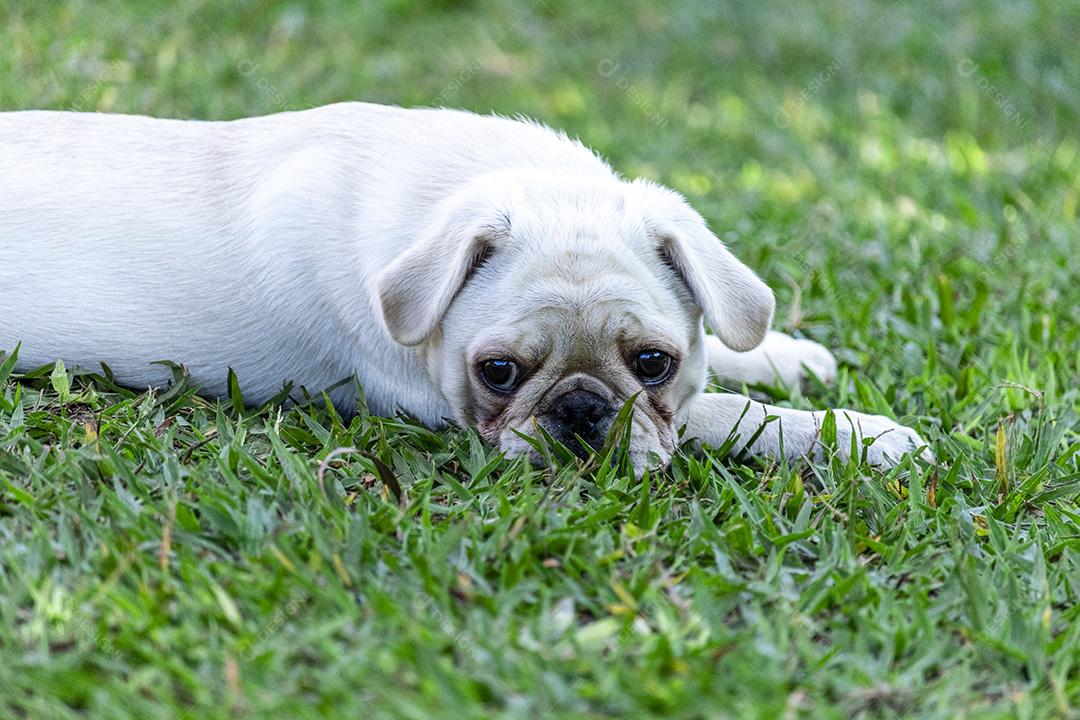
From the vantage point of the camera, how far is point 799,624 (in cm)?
361

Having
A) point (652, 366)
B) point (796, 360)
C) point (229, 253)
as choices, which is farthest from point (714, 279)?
point (229, 253)

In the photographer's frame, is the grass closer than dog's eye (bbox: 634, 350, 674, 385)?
Yes

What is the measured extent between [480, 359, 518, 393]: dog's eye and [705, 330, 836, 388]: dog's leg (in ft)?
4.49

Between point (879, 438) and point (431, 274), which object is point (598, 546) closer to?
point (431, 274)

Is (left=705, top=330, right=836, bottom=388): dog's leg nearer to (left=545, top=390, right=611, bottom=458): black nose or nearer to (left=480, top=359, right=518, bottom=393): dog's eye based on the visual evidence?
(left=545, top=390, right=611, bottom=458): black nose

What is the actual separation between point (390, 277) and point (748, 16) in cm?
780

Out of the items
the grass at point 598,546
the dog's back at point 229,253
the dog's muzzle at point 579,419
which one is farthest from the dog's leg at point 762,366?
the dog's muzzle at point 579,419

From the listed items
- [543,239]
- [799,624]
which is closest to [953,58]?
[543,239]

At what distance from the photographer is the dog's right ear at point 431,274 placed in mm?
4297

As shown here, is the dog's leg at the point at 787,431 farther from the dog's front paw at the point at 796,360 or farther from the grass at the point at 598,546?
the dog's front paw at the point at 796,360

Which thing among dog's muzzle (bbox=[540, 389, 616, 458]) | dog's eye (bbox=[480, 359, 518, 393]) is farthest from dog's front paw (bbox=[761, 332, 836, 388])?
dog's eye (bbox=[480, 359, 518, 393])

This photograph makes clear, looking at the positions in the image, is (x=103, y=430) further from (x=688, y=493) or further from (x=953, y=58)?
(x=953, y=58)

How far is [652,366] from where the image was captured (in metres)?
4.53

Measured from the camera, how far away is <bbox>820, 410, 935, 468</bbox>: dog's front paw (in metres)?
4.74
